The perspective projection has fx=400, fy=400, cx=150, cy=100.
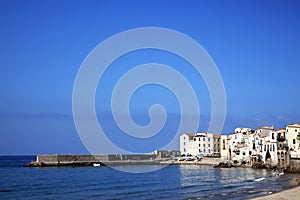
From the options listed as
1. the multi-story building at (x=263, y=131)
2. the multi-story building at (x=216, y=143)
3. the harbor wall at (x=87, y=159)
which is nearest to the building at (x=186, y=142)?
the multi-story building at (x=216, y=143)

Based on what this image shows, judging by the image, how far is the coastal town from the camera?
79.8 m

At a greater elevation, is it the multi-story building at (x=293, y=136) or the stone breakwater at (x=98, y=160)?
the multi-story building at (x=293, y=136)

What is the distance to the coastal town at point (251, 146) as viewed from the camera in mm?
79812

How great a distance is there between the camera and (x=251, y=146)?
310 ft

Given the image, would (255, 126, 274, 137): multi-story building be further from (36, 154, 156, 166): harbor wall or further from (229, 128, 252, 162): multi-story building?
(36, 154, 156, 166): harbor wall

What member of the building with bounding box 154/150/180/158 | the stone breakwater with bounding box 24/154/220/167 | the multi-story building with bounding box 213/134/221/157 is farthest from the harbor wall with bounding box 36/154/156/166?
the multi-story building with bounding box 213/134/221/157

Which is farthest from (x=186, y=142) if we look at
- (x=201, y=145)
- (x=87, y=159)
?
(x=87, y=159)

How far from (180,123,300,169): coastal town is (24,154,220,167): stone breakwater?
4628mm

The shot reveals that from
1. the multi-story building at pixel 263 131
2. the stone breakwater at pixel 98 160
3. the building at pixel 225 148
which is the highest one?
the multi-story building at pixel 263 131

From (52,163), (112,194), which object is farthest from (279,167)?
(52,163)

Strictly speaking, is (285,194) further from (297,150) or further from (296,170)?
(297,150)

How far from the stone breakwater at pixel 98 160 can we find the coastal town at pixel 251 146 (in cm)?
463

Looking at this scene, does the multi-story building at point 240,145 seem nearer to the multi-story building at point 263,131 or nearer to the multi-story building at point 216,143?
the multi-story building at point 263,131

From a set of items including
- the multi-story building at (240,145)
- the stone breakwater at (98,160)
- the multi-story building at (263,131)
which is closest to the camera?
the multi-story building at (263,131)
